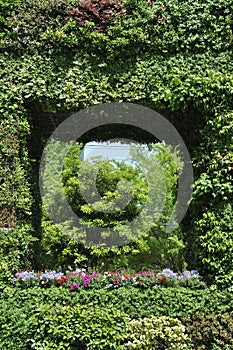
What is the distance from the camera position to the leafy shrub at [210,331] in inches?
157

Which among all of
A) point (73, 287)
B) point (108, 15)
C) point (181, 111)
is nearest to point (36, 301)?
point (73, 287)

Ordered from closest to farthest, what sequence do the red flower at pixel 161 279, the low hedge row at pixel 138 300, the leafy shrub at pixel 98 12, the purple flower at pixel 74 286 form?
the low hedge row at pixel 138 300 < the purple flower at pixel 74 286 < the red flower at pixel 161 279 < the leafy shrub at pixel 98 12

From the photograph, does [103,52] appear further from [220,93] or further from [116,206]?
[116,206]

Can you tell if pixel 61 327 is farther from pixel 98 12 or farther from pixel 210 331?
pixel 98 12

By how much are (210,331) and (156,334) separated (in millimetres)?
577

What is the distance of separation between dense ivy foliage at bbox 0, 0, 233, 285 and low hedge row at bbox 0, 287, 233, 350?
1.58ft

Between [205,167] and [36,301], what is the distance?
2527 mm

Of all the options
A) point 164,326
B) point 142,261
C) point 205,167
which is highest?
point 205,167

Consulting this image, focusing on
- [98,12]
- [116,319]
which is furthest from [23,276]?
[98,12]

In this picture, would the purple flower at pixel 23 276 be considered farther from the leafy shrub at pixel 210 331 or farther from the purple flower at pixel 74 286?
the leafy shrub at pixel 210 331

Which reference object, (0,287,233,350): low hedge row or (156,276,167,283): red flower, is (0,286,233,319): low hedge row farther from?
(156,276,167,283): red flower

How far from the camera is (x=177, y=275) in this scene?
4.55 meters

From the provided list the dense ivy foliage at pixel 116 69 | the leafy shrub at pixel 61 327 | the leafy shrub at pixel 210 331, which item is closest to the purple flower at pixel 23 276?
the dense ivy foliage at pixel 116 69

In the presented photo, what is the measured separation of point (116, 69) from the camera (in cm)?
483
